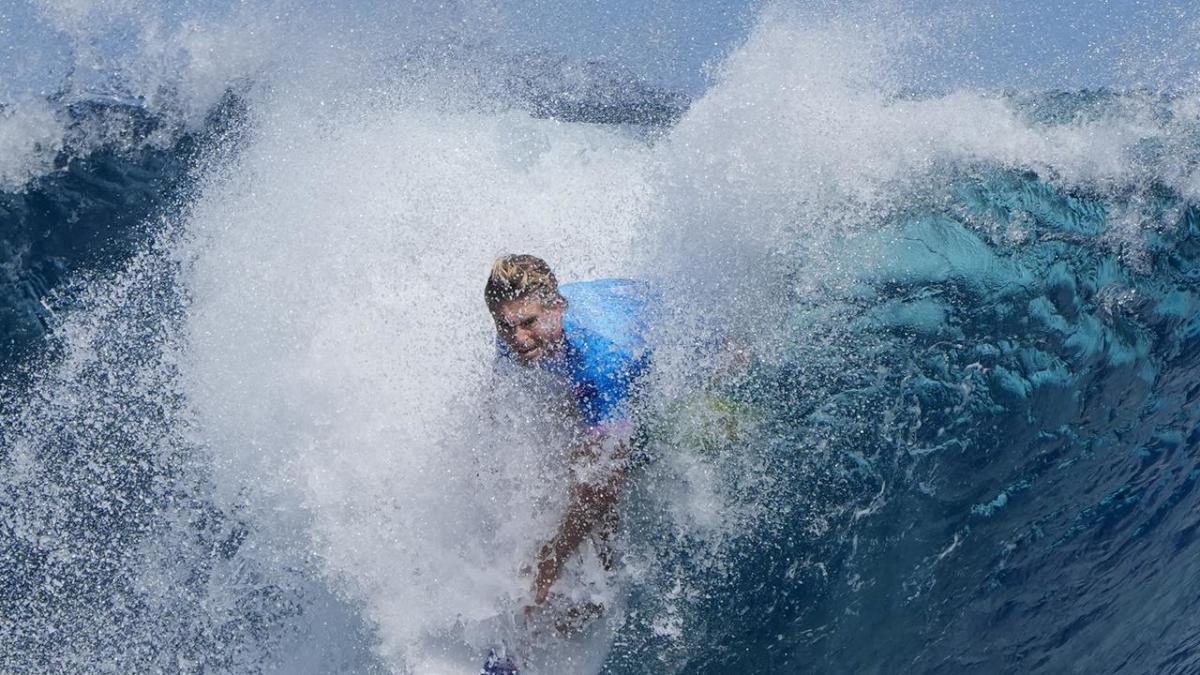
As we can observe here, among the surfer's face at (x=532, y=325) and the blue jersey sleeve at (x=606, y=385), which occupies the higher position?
the surfer's face at (x=532, y=325)

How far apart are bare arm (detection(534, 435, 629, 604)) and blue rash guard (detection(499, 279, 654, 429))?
0.37 ft

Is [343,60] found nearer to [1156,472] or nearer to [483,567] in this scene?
[483,567]

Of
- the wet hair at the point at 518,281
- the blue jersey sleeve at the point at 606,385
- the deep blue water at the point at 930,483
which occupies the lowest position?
the deep blue water at the point at 930,483

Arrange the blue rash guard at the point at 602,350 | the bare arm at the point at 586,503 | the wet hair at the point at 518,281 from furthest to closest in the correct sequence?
the bare arm at the point at 586,503 < the blue rash guard at the point at 602,350 < the wet hair at the point at 518,281

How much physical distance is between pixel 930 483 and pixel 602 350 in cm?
163

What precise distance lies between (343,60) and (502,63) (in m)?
0.95

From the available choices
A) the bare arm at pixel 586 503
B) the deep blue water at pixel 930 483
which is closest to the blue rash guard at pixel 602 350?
the bare arm at pixel 586 503

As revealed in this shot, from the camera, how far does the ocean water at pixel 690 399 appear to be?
13.1 feet

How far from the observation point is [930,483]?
421 cm

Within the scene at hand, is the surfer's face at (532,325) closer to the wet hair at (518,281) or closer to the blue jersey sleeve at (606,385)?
the wet hair at (518,281)

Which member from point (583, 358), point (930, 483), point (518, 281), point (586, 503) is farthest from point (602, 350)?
point (930, 483)

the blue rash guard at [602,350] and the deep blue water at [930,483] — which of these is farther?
the deep blue water at [930,483]

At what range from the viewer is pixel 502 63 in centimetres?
597

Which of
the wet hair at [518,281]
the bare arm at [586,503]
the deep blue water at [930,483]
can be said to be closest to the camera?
the wet hair at [518,281]
